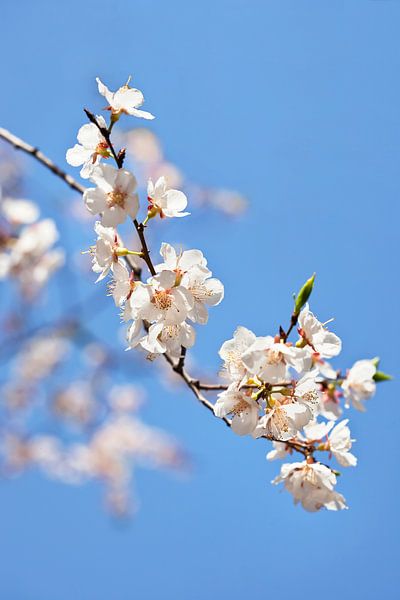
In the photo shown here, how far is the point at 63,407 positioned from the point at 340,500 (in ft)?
19.4

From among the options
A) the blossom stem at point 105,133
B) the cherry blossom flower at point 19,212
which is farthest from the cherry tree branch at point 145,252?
the cherry blossom flower at point 19,212

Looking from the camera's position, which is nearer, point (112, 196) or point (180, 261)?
point (112, 196)

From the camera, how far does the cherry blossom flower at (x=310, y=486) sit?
152cm

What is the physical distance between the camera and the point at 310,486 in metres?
1.55

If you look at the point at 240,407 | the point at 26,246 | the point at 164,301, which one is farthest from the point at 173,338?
the point at 26,246

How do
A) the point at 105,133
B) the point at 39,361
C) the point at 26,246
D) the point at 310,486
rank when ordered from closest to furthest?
the point at 105,133 → the point at 310,486 → the point at 26,246 → the point at 39,361

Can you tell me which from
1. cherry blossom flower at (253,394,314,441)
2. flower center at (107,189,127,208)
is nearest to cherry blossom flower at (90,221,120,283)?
flower center at (107,189,127,208)

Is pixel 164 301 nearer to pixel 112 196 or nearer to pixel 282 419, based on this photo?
pixel 112 196

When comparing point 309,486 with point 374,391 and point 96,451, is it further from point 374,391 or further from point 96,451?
point 96,451

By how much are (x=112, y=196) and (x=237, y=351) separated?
1.55 ft

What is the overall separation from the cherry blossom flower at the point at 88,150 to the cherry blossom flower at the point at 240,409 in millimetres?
628

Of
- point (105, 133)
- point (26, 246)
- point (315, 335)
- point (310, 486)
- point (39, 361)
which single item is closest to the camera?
point (105, 133)

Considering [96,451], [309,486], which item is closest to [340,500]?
[309,486]

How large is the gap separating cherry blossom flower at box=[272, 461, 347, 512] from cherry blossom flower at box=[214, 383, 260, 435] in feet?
1.03
